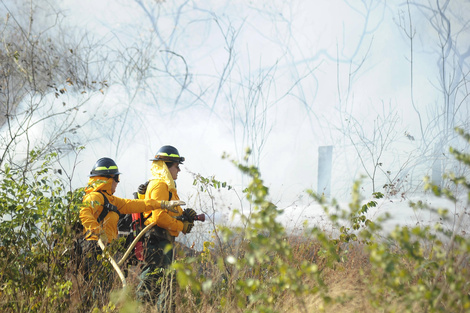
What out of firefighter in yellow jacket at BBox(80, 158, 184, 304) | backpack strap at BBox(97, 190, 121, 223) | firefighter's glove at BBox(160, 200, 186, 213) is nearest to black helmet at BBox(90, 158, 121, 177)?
firefighter in yellow jacket at BBox(80, 158, 184, 304)

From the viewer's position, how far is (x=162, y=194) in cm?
534

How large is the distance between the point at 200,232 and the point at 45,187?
240cm

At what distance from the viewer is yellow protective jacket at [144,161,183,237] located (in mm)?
5238

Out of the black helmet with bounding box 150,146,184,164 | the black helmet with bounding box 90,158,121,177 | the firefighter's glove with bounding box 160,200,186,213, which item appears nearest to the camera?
the firefighter's glove with bounding box 160,200,186,213

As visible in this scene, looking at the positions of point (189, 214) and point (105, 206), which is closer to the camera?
point (105, 206)

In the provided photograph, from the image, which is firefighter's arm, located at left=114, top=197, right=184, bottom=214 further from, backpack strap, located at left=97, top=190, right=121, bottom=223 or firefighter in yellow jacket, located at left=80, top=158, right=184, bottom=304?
backpack strap, located at left=97, top=190, right=121, bottom=223

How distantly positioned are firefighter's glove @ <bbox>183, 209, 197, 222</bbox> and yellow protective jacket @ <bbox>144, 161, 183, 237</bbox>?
0.18ft

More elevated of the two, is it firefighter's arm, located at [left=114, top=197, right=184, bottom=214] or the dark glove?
the dark glove

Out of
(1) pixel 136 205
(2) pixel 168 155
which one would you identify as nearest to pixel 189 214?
(1) pixel 136 205

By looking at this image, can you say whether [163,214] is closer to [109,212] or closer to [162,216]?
[162,216]

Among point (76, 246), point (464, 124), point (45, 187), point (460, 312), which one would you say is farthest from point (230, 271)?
point (464, 124)

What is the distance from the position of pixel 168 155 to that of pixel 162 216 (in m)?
0.74

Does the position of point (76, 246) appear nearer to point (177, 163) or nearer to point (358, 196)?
point (177, 163)

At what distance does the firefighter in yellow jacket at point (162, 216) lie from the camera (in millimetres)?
Answer: 5152
